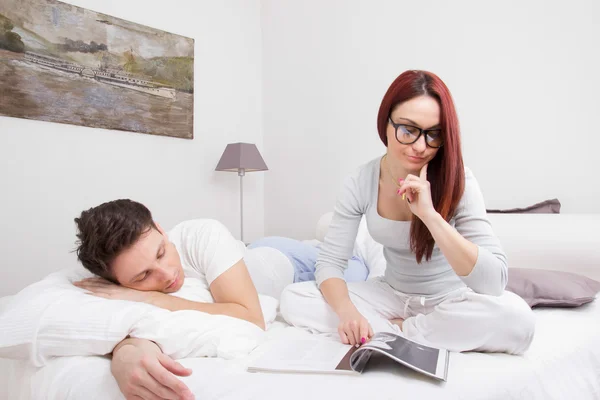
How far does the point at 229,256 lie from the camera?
123cm

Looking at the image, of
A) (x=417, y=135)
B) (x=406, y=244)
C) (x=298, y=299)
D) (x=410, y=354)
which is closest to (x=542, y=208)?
(x=406, y=244)

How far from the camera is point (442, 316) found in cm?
108

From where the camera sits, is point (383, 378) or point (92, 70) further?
point (92, 70)

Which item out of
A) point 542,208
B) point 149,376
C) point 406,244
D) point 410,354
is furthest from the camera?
point 542,208

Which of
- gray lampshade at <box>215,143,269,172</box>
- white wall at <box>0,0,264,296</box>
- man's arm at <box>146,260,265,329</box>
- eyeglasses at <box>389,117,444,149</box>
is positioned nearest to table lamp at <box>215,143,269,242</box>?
gray lampshade at <box>215,143,269,172</box>

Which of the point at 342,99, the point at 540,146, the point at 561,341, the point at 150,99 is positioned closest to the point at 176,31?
the point at 150,99

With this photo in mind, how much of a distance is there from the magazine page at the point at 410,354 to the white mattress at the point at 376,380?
2cm

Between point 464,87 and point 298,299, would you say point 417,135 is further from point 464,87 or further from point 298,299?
point 464,87

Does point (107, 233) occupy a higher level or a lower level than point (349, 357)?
higher

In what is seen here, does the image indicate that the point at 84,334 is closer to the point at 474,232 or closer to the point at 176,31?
the point at 474,232

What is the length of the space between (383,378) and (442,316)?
0.29 metres

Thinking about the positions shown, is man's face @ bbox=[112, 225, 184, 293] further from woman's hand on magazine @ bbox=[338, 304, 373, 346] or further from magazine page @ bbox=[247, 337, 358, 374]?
woman's hand on magazine @ bbox=[338, 304, 373, 346]

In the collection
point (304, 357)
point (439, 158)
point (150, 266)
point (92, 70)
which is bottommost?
point (304, 357)

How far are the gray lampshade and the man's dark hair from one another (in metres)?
2.11
